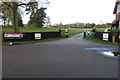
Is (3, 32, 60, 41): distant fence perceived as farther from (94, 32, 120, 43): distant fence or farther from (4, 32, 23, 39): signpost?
(94, 32, 120, 43): distant fence

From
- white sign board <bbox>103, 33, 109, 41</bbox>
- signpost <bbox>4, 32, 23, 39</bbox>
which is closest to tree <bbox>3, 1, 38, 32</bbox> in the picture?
signpost <bbox>4, 32, 23, 39</bbox>

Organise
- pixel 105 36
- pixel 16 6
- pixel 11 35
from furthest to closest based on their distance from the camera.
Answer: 1. pixel 16 6
2. pixel 11 35
3. pixel 105 36

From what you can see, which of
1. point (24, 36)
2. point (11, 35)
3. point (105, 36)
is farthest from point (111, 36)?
point (11, 35)

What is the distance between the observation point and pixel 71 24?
85938 millimetres

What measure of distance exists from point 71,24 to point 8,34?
2895 inches

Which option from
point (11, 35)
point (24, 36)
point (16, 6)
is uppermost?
point (16, 6)

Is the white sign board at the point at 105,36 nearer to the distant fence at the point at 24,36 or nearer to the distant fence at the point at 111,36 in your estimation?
the distant fence at the point at 111,36

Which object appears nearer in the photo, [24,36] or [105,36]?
[105,36]

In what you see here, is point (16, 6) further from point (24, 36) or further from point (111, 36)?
point (111, 36)

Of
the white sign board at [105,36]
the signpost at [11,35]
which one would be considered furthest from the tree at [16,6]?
the white sign board at [105,36]

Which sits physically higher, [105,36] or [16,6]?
[16,6]

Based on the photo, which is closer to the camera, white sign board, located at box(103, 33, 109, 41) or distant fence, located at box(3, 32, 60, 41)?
white sign board, located at box(103, 33, 109, 41)

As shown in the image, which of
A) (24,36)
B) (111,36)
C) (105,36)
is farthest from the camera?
(24,36)

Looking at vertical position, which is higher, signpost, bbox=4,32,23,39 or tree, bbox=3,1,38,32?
tree, bbox=3,1,38,32
